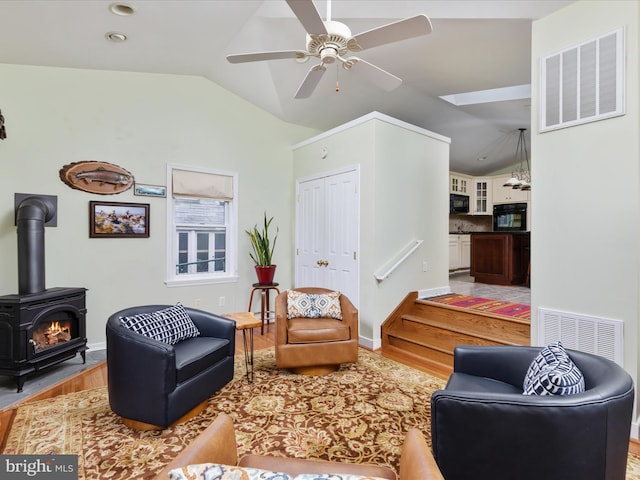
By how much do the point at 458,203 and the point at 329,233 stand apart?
4.53 meters

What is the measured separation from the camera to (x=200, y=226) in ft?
15.0

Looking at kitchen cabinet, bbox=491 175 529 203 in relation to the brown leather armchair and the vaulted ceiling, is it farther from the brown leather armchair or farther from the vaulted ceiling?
the brown leather armchair

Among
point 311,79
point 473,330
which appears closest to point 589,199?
point 473,330

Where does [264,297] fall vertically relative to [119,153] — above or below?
below

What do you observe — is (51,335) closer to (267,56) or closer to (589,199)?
(267,56)

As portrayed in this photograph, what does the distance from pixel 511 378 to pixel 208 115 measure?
4.37 m

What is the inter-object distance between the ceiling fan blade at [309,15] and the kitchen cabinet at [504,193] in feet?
23.2

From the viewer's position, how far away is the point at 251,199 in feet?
16.1

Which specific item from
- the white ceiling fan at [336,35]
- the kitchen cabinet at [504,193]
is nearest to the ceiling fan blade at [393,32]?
the white ceiling fan at [336,35]

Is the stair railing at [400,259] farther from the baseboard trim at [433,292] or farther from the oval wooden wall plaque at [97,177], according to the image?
the oval wooden wall plaque at [97,177]

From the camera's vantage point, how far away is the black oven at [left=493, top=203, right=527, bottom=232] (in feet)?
24.5

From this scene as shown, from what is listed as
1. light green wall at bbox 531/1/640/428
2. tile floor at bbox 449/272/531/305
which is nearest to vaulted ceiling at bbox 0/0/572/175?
light green wall at bbox 531/1/640/428

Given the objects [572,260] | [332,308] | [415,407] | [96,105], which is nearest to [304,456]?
[415,407]

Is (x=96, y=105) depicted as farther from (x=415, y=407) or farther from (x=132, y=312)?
(x=415, y=407)
